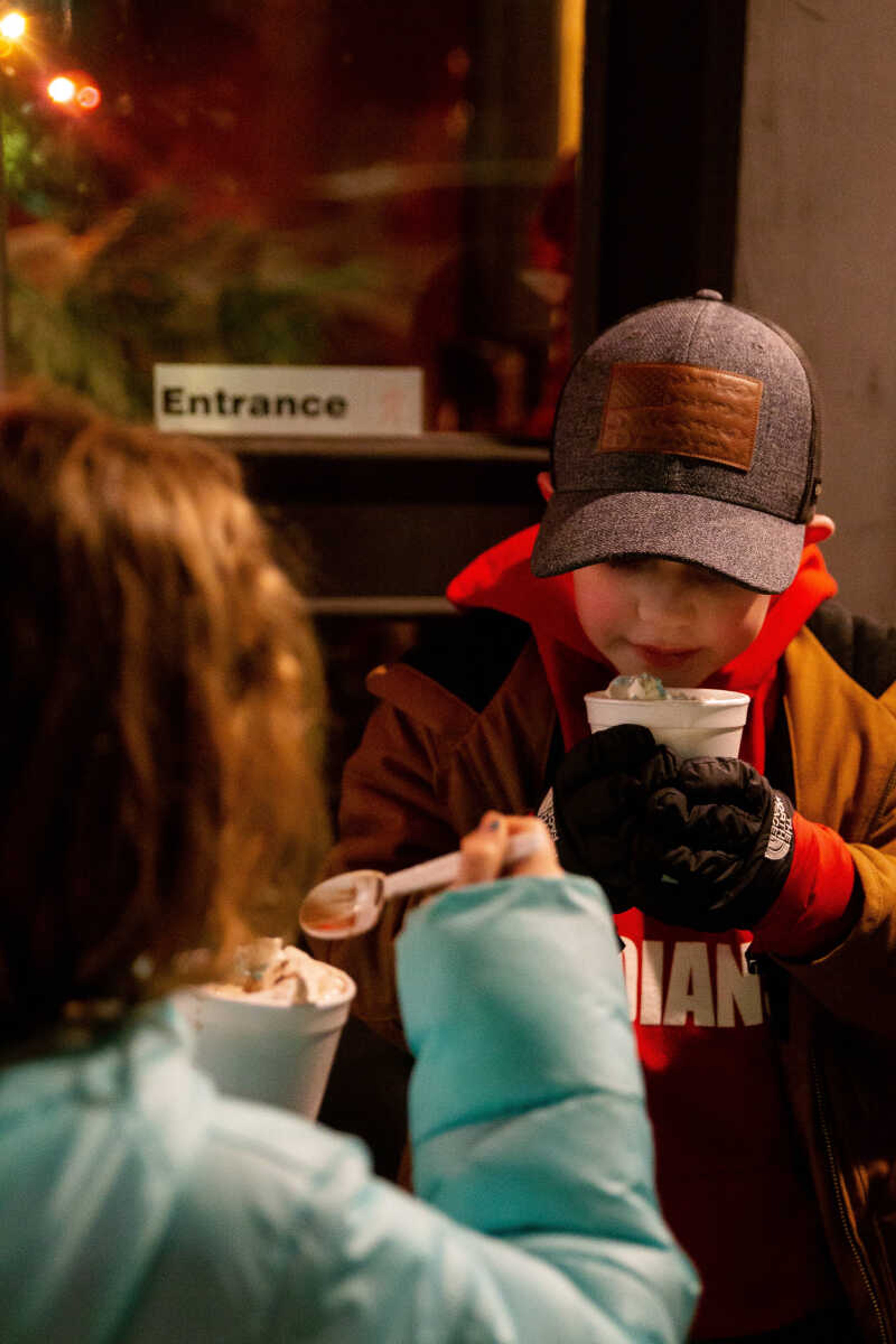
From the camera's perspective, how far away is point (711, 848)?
1624 mm

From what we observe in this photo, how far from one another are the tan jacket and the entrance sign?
1.00 meters

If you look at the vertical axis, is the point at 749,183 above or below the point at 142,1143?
above

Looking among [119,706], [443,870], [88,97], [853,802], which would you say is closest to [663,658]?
[853,802]

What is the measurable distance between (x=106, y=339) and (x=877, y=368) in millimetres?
1570

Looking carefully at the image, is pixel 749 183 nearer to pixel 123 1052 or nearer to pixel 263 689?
pixel 263 689

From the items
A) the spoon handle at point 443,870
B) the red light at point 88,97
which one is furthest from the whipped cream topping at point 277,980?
the red light at point 88,97

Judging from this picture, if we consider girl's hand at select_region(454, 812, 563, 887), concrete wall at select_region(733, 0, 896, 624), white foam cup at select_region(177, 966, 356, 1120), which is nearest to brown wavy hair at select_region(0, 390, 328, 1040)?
girl's hand at select_region(454, 812, 563, 887)

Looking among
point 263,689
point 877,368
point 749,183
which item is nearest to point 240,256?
point 749,183

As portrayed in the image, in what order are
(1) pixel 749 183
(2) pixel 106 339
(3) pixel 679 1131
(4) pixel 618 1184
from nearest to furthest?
1. (4) pixel 618 1184
2. (3) pixel 679 1131
3. (1) pixel 749 183
4. (2) pixel 106 339

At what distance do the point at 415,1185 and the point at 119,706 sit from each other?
52 centimetres

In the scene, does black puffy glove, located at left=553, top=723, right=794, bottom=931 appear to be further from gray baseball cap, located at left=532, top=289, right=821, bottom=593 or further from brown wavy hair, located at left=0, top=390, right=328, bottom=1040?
brown wavy hair, located at left=0, top=390, right=328, bottom=1040

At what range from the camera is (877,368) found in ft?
8.43

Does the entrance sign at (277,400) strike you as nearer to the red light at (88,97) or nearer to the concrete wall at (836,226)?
the red light at (88,97)

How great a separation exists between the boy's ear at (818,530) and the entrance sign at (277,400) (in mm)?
1187
